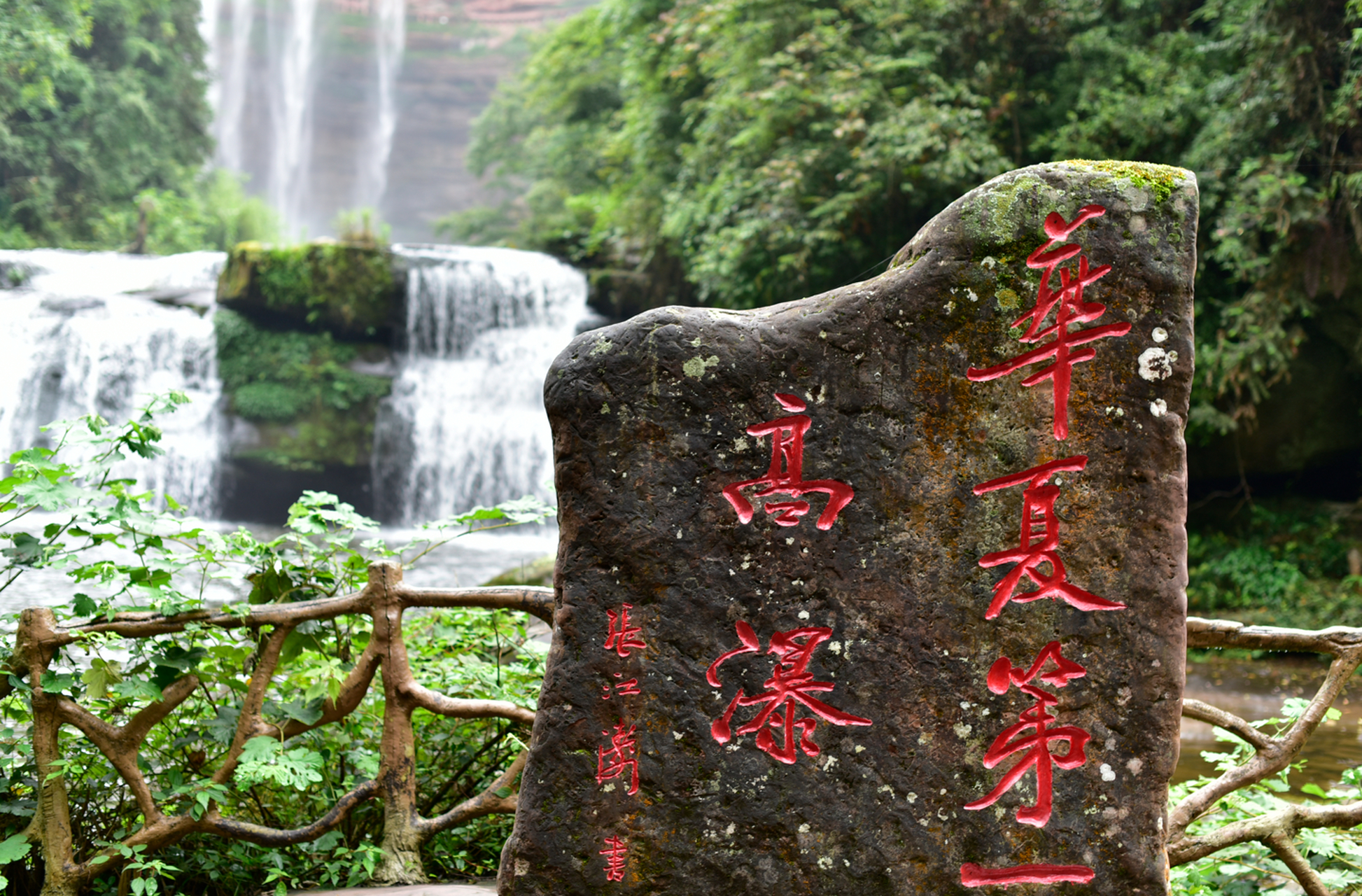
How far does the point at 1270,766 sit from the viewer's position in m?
2.35

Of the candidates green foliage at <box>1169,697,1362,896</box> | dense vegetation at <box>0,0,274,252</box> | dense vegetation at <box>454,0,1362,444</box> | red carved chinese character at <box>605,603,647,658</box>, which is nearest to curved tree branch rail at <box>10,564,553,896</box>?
red carved chinese character at <box>605,603,647,658</box>

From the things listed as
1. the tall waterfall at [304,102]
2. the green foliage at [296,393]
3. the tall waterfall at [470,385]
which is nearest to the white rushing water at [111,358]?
the green foliage at [296,393]

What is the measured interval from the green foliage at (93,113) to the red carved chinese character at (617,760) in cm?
1531

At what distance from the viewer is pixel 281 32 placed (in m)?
28.9

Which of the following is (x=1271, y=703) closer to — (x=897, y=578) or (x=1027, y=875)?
(x=1027, y=875)

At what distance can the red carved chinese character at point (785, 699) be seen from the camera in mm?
1988

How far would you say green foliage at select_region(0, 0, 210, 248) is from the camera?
14.3 metres

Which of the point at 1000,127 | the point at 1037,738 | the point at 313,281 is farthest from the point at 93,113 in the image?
the point at 1037,738

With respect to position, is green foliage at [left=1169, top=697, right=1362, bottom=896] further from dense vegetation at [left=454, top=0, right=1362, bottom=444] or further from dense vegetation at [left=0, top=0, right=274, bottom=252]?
dense vegetation at [left=0, top=0, right=274, bottom=252]

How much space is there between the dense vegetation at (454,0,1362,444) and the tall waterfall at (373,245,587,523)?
2.12m

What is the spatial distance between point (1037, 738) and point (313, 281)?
1106cm

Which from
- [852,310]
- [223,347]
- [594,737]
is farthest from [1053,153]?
[223,347]

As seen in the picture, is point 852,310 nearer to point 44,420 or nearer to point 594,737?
point 594,737

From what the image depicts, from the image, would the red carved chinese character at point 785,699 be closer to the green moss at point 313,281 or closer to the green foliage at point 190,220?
the green moss at point 313,281
